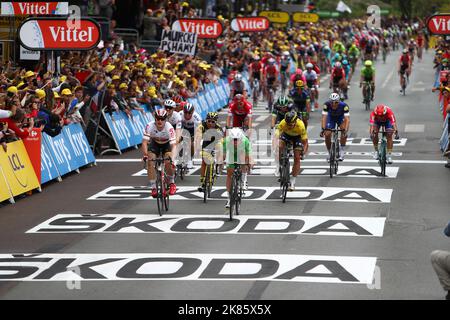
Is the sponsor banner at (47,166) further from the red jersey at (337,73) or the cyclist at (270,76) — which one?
the red jersey at (337,73)

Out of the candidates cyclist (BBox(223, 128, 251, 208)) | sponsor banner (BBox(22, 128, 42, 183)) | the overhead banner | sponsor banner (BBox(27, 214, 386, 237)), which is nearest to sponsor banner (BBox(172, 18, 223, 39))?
the overhead banner

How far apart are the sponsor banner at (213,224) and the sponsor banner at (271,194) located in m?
2.19

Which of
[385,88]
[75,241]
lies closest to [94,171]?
[75,241]

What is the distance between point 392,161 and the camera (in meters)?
27.7

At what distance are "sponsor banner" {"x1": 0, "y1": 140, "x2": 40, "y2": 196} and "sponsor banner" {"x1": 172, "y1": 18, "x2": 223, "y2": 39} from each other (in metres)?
17.9

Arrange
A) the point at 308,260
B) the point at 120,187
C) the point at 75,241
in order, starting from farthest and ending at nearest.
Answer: the point at 120,187 → the point at 75,241 → the point at 308,260

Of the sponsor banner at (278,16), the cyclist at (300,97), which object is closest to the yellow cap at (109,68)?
the cyclist at (300,97)

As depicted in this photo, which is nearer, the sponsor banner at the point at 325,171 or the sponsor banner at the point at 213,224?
the sponsor banner at the point at 213,224

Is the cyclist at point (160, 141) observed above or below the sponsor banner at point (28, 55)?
below

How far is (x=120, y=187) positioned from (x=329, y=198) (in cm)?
430

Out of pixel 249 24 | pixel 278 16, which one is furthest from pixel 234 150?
pixel 278 16

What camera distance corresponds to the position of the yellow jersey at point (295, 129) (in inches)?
867

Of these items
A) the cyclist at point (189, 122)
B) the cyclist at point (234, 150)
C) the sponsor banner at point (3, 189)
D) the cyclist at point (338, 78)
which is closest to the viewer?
the cyclist at point (234, 150)
